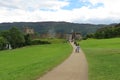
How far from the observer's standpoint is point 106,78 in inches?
724

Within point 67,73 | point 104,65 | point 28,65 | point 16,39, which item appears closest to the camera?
point 67,73

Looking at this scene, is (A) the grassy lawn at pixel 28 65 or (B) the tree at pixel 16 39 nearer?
(A) the grassy lawn at pixel 28 65

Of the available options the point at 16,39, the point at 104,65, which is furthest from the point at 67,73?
the point at 16,39

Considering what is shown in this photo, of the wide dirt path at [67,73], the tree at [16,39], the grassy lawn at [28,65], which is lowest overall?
the tree at [16,39]

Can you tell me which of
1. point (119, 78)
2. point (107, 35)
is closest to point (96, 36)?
point (107, 35)

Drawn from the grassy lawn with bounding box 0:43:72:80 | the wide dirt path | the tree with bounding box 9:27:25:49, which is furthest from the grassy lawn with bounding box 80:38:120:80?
the tree with bounding box 9:27:25:49

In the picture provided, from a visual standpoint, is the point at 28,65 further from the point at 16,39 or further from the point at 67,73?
the point at 16,39

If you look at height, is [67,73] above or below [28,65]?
above

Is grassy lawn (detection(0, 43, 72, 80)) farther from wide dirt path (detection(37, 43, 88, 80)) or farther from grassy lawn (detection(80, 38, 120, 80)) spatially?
grassy lawn (detection(80, 38, 120, 80))

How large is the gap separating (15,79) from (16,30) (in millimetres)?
132323

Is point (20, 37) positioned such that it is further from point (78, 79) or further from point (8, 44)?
point (78, 79)

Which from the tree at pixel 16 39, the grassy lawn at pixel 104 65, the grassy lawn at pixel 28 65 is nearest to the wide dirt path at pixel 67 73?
the grassy lawn at pixel 104 65

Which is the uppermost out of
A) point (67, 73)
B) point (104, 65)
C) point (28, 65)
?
point (67, 73)

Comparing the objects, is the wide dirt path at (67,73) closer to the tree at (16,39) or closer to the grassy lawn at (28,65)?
the grassy lawn at (28,65)
